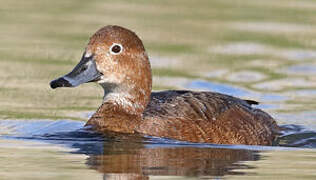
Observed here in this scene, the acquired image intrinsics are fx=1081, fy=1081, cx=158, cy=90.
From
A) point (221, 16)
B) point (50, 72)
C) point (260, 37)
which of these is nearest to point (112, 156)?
point (50, 72)

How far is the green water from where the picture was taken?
9711mm

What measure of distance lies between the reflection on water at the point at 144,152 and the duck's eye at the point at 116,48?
0.89 metres

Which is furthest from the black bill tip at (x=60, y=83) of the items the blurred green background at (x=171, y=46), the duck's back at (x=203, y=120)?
the blurred green background at (x=171, y=46)

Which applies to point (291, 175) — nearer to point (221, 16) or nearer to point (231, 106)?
point (231, 106)

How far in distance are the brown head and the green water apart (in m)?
0.75

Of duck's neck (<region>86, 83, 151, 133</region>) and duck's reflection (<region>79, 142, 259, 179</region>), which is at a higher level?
duck's neck (<region>86, 83, 151, 133</region>)

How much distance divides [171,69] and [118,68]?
4287 millimetres

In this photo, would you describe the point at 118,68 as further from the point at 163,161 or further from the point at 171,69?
the point at 171,69

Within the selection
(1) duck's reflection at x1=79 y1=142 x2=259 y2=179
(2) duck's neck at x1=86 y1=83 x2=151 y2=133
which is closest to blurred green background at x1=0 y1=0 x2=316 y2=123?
(2) duck's neck at x1=86 y1=83 x2=151 y2=133

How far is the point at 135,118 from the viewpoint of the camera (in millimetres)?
11500

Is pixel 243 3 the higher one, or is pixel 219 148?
pixel 243 3

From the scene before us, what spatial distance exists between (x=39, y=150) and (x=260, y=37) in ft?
24.7

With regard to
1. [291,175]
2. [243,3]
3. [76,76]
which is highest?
[243,3]

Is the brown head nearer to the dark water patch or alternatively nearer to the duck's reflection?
the duck's reflection
